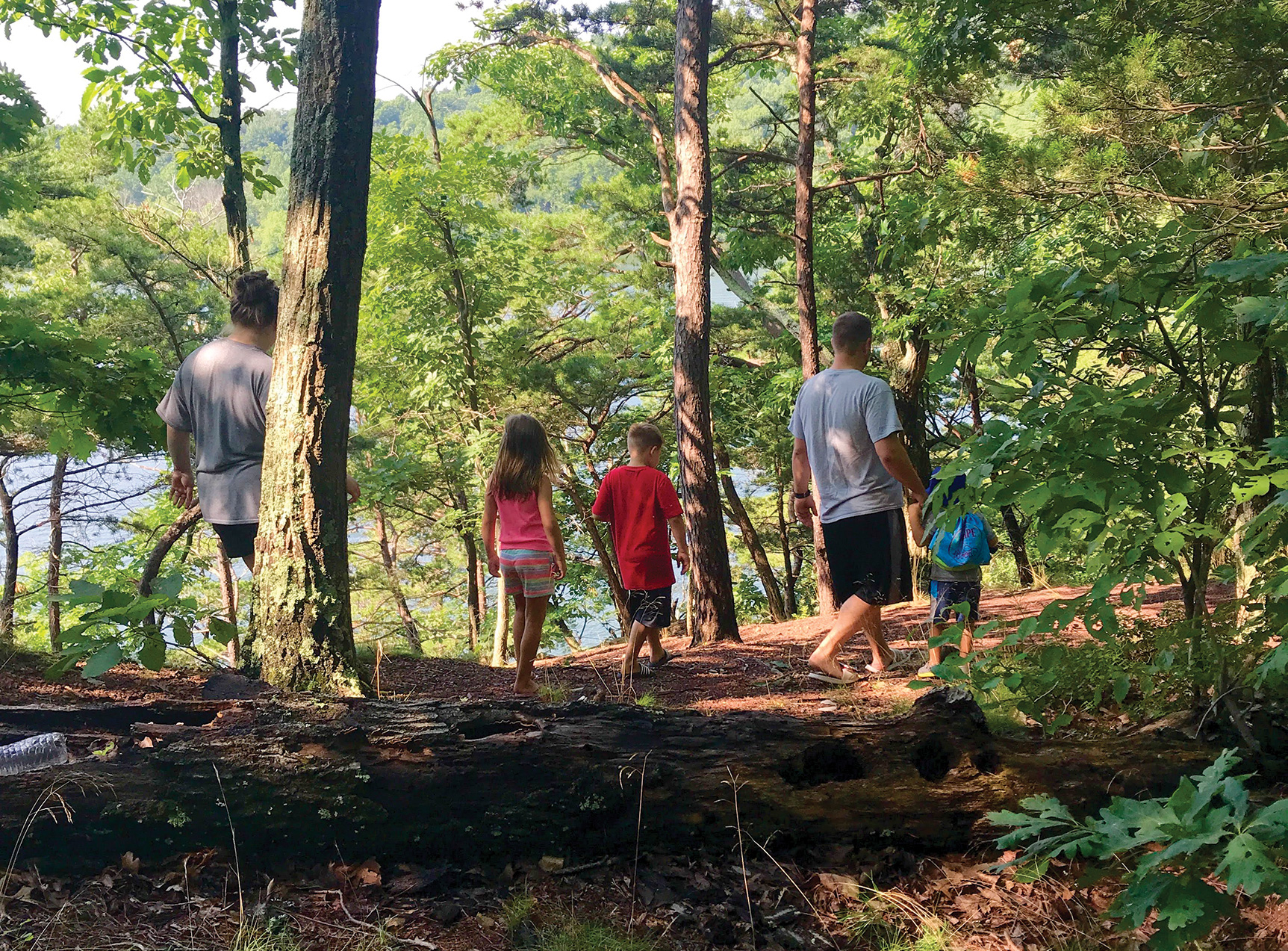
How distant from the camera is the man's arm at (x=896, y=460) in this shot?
4.75 metres

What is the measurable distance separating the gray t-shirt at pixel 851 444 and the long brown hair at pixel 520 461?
1515 millimetres

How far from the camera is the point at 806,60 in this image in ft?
36.7

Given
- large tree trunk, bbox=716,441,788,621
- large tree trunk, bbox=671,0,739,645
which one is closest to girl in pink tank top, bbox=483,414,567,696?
large tree trunk, bbox=671,0,739,645

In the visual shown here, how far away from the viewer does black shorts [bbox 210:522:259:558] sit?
15.3 feet

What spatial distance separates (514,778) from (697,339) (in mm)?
6278

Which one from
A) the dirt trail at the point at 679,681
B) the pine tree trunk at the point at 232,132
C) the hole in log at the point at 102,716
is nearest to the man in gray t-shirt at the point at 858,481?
the dirt trail at the point at 679,681

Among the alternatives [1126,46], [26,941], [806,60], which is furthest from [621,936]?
[806,60]

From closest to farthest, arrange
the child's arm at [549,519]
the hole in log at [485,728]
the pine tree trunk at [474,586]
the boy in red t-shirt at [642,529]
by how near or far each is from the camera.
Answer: the hole in log at [485,728], the child's arm at [549,519], the boy in red t-shirt at [642,529], the pine tree trunk at [474,586]

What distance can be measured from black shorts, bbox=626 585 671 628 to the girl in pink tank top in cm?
89

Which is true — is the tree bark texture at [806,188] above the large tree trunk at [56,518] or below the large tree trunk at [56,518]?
above

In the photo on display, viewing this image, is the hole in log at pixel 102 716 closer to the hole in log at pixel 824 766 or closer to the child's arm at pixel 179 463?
the child's arm at pixel 179 463

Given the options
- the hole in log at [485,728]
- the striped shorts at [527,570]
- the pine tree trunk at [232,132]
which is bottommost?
the hole in log at [485,728]

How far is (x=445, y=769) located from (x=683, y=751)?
2.68ft

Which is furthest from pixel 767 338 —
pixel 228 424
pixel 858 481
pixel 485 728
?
pixel 485 728
